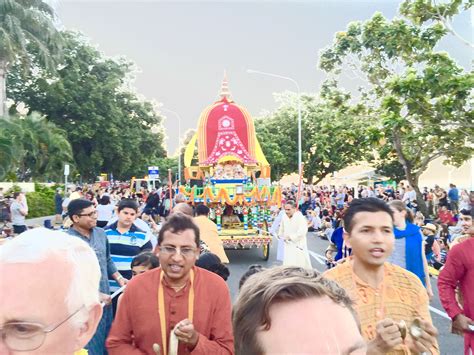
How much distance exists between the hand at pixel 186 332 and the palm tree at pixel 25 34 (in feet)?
69.0

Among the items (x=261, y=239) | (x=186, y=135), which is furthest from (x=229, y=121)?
(x=186, y=135)

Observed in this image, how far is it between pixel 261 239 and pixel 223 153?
8.52 ft

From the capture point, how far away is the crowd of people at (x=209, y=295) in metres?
1.15

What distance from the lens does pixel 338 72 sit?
15414 millimetres

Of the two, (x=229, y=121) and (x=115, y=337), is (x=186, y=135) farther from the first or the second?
(x=115, y=337)

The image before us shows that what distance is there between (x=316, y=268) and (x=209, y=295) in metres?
7.03

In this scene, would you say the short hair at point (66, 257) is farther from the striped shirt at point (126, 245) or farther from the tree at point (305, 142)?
the tree at point (305, 142)

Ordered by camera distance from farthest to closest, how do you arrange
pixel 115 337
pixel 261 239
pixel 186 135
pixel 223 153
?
pixel 186 135, pixel 223 153, pixel 261 239, pixel 115 337

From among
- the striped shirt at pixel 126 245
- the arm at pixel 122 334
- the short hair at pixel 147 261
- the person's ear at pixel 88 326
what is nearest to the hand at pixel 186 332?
the arm at pixel 122 334

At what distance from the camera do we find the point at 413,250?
4.37 metres

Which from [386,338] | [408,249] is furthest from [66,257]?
[408,249]

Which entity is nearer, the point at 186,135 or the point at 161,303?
the point at 161,303

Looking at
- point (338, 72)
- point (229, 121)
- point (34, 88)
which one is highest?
point (34, 88)

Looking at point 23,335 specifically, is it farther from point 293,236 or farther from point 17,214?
point 17,214
